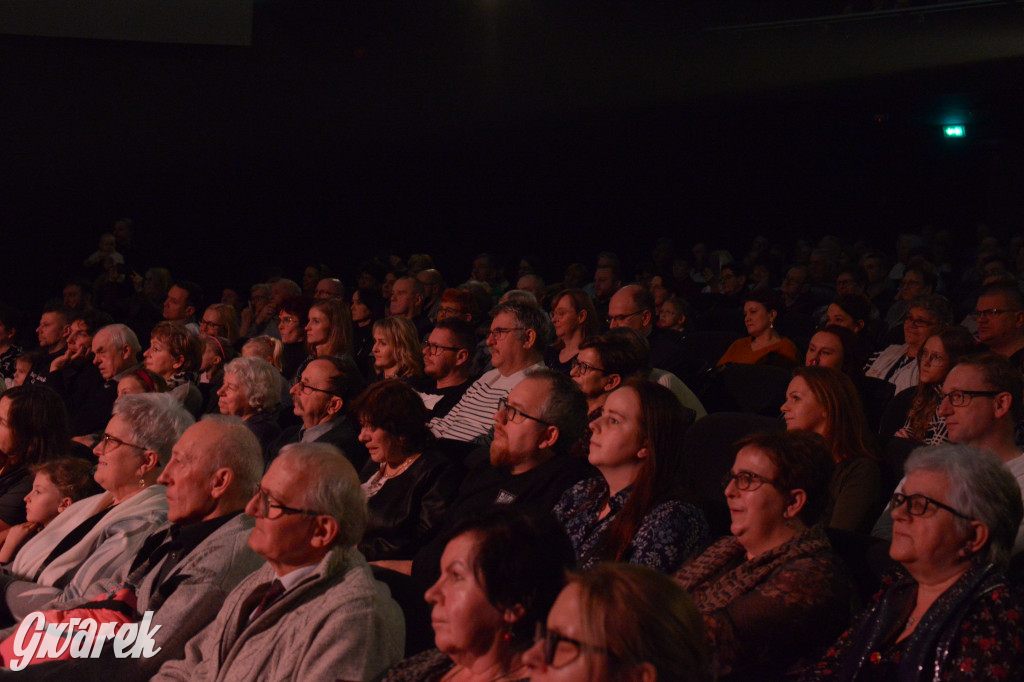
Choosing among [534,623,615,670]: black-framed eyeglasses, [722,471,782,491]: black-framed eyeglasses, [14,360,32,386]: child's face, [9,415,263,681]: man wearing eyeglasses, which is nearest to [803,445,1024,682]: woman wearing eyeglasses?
[722,471,782,491]: black-framed eyeglasses

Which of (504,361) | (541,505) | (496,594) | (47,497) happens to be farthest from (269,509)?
(504,361)

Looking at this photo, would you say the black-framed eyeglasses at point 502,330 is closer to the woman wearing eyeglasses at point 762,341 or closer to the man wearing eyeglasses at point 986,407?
the woman wearing eyeglasses at point 762,341

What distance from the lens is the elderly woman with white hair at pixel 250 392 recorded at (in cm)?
398

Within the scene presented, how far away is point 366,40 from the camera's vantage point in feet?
30.6

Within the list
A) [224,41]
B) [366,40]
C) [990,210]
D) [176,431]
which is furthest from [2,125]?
[990,210]

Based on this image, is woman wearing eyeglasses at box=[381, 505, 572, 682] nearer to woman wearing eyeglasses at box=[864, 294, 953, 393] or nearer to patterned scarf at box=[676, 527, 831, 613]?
patterned scarf at box=[676, 527, 831, 613]

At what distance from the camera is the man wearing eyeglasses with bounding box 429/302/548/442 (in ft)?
12.8

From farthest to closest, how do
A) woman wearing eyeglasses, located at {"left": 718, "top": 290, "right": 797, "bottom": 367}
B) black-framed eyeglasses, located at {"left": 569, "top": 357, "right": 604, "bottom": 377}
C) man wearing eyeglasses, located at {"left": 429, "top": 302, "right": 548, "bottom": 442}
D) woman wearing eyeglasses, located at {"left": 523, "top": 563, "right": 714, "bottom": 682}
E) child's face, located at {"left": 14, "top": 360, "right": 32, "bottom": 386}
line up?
child's face, located at {"left": 14, "top": 360, "right": 32, "bottom": 386}
woman wearing eyeglasses, located at {"left": 718, "top": 290, "right": 797, "bottom": 367}
man wearing eyeglasses, located at {"left": 429, "top": 302, "right": 548, "bottom": 442}
black-framed eyeglasses, located at {"left": 569, "top": 357, "right": 604, "bottom": 377}
woman wearing eyeglasses, located at {"left": 523, "top": 563, "right": 714, "bottom": 682}

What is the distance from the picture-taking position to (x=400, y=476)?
3.05 m

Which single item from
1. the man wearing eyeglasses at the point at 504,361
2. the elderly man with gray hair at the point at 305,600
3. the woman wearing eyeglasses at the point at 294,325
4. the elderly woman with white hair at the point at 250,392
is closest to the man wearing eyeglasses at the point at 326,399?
the elderly woman with white hair at the point at 250,392

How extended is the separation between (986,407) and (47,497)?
2765mm

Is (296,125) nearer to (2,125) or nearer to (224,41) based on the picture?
(224,41)

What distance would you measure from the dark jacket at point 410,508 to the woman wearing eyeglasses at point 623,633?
1.62 metres

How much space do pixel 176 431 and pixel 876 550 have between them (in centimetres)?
198
